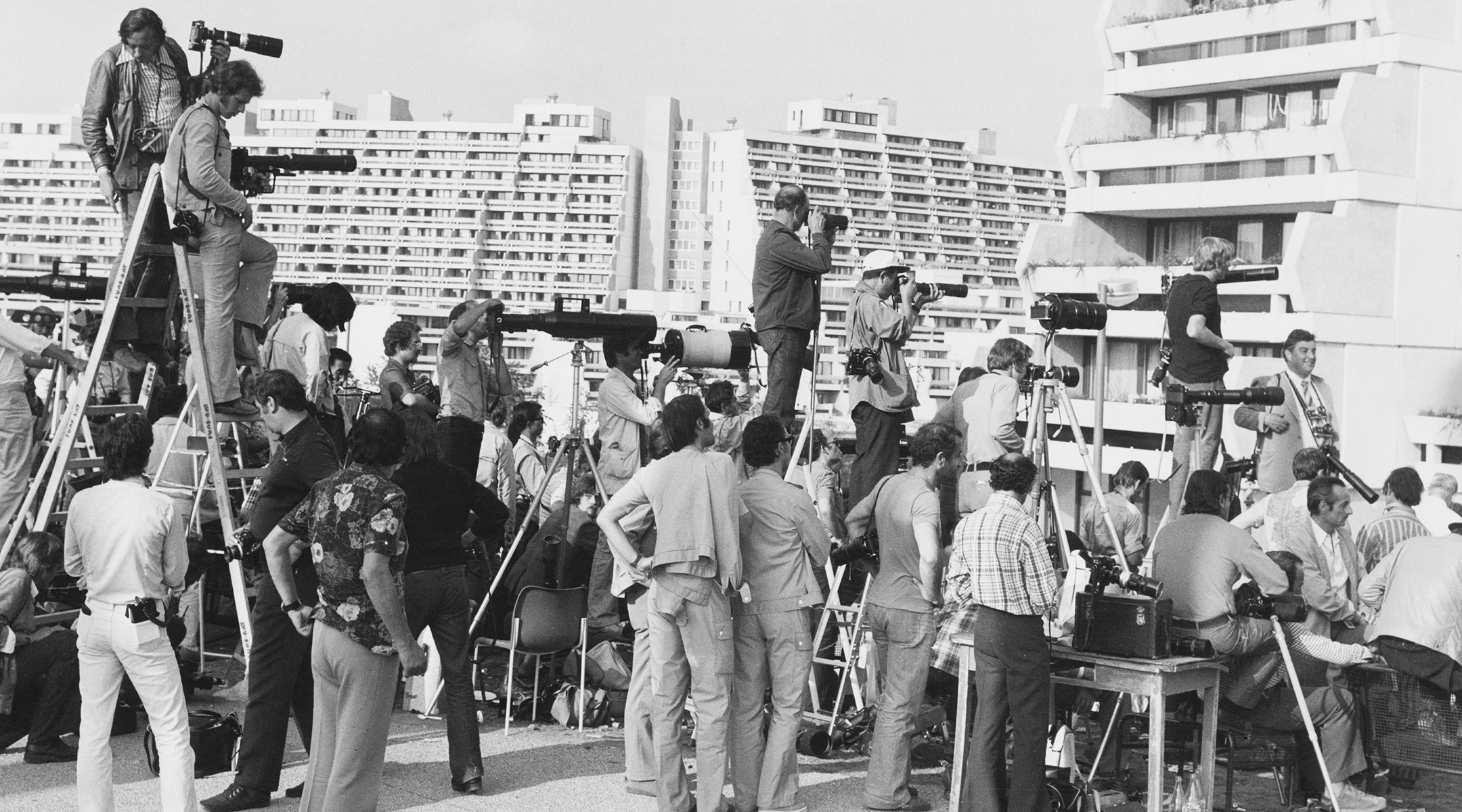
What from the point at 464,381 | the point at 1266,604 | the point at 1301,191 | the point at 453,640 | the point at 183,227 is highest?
the point at 1301,191

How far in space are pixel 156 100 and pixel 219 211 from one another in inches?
45.4

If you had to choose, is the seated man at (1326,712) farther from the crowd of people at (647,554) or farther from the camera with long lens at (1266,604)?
the camera with long lens at (1266,604)

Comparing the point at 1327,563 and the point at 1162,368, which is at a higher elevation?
the point at 1162,368

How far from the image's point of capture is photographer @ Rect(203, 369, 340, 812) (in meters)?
6.61

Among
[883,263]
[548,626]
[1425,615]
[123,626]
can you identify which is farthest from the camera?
[883,263]

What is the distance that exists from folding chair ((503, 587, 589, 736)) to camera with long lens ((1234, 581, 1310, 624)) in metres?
3.43

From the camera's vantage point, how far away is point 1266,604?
671cm

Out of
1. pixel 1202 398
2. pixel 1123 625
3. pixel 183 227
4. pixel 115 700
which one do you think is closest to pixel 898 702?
pixel 1123 625

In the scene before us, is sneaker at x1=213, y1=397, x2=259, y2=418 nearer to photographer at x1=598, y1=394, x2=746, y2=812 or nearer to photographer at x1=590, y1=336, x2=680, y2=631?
photographer at x1=590, y1=336, x2=680, y2=631

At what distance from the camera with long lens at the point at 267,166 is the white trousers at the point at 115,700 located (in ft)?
9.90

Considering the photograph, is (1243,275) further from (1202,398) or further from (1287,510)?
(1287,510)

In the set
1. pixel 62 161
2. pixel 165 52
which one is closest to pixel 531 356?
pixel 62 161

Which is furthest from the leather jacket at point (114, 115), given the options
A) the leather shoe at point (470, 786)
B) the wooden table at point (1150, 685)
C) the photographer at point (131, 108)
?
the wooden table at point (1150, 685)

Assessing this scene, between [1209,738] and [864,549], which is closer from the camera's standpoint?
[1209,738]
